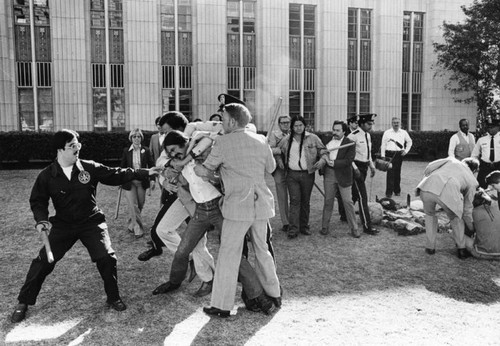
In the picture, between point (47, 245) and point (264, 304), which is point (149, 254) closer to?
point (47, 245)

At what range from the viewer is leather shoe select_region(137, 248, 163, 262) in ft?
21.0

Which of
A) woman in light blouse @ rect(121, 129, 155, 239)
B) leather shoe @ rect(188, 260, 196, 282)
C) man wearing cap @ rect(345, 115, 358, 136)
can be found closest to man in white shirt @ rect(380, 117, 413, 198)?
man wearing cap @ rect(345, 115, 358, 136)

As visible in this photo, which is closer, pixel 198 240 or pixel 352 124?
pixel 198 240

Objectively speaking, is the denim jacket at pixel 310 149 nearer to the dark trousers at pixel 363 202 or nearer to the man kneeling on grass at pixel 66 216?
the dark trousers at pixel 363 202

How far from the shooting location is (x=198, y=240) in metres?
5.05

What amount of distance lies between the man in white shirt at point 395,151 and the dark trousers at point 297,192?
164 inches

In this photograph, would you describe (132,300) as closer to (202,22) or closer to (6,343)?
(6,343)

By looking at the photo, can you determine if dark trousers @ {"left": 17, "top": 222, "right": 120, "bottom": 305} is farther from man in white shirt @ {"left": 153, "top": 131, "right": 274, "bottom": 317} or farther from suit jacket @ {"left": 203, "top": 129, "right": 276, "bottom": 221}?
suit jacket @ {"left": 203, "top": 129, "right": 276, "bottom": 221}

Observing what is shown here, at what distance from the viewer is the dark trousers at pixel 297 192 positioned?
7762 millimetres

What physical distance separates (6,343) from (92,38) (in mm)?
15458

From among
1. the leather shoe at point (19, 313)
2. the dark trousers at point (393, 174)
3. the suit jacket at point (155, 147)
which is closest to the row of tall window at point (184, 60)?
the dark trousers at point (393, 174)

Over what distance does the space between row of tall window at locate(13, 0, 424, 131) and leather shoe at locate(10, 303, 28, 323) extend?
46.0ft

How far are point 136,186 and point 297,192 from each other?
258 cm

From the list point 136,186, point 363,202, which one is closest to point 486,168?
point 363,202
